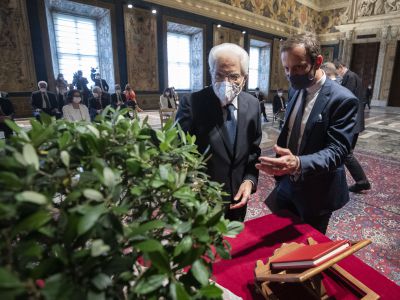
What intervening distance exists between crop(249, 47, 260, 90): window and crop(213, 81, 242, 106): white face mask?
54.5 feet

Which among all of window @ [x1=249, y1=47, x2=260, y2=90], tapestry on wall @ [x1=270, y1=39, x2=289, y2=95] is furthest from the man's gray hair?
tapestry on wall @ [x1=270, y1=39, x2=289, y2=95]

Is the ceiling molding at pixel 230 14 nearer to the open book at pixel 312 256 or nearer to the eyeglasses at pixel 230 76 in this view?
the eyeglasses at pixel 230 76

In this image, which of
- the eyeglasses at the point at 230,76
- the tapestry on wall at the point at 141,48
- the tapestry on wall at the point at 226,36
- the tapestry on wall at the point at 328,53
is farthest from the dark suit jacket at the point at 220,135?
the tapestry on wall at the point at 328,53

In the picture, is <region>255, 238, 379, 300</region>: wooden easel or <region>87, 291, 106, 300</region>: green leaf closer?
<region>87, 291, 106, 300</region>: green leaf

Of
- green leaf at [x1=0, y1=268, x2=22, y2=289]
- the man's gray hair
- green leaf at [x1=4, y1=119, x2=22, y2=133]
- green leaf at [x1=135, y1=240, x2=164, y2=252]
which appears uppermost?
the man's gray hair

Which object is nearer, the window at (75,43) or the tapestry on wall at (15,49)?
the tapestry on wall at (15,49)

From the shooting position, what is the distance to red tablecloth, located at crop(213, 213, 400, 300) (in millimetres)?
979

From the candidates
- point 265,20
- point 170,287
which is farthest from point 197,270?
point 265,20

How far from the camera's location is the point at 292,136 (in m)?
1.63

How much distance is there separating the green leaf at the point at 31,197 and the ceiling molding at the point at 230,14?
40.5 ft

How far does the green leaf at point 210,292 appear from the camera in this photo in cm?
45

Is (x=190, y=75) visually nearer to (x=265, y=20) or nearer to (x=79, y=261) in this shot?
(x=265, y=20)

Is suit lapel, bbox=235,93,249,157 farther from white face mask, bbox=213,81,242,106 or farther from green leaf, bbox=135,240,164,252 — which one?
green leaf, bbox=135,240,164,252

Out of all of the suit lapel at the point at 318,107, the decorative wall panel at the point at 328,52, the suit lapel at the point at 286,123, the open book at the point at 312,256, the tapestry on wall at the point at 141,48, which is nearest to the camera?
the open book at the point at 312,256
